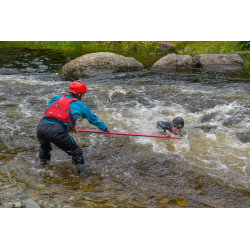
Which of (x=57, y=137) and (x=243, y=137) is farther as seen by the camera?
(x=243, y=137)

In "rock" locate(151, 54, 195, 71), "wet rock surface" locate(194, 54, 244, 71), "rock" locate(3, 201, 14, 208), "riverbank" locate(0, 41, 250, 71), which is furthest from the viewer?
"riverbank" locate(0, 41, 250, 71)

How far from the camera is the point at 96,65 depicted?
13672 millimetres

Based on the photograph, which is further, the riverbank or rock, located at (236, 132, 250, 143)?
the riverbank

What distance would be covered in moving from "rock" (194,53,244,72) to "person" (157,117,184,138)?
8228 mm

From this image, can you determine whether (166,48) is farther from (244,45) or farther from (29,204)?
(29,204)

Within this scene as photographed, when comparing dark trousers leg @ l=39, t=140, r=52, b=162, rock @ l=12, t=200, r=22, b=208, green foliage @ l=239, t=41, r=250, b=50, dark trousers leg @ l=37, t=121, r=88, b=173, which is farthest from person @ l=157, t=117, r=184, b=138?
green foliage @ l=239, t=41, r=250, b=50

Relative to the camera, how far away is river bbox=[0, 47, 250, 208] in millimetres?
4793

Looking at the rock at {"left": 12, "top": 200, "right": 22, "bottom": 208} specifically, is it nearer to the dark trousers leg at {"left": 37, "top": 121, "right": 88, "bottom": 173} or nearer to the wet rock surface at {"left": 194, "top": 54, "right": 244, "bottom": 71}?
the dark trousers leg at {"left": 37, "top": 121, "right": 88, "bottom": 173}

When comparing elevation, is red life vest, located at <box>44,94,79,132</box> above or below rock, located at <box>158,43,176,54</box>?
below

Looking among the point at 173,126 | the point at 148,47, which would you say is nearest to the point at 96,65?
the point at 148,47

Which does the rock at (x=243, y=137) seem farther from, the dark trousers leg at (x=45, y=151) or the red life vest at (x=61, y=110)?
the dark trousers leg at (x=45, y=151)

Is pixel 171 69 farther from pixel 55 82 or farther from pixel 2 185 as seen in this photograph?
pixel 2 185

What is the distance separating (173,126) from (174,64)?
27.9 ft

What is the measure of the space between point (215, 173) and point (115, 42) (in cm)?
1838
